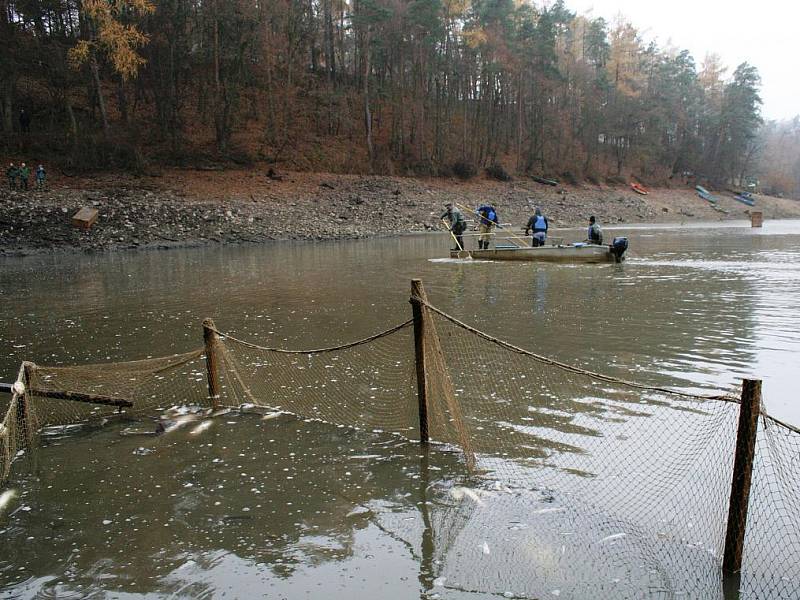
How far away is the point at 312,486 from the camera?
5.39 metres

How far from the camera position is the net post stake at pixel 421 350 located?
598 centimetres

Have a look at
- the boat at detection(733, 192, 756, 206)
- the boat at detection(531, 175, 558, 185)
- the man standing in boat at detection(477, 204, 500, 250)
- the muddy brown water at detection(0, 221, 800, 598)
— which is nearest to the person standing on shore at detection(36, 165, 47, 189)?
the muddy brown water at detection(0, 221, 800, 598)

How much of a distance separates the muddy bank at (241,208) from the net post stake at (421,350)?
88.9 feet

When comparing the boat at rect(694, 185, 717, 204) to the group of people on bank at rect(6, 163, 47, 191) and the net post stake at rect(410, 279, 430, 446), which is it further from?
the net post stake at rect(410, 279, 430, 446)

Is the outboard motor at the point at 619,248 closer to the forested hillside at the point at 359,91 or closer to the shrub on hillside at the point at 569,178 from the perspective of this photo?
the forested hillside at the point at 359,91

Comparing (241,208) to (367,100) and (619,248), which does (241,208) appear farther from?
(619,248)

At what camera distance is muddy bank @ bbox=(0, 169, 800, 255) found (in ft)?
98.4

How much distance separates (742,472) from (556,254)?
61.9 feet

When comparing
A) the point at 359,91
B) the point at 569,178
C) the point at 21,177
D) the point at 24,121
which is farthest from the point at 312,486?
the point at 569,178

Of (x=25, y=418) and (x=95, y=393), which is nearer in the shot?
(x=25, y=418)

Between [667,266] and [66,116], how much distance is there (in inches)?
1482

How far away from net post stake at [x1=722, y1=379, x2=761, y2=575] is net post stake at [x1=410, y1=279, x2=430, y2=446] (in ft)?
9.29

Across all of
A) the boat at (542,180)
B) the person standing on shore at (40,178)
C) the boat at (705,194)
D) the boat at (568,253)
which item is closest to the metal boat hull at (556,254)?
the boat at (568,253)

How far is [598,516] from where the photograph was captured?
479 cm
